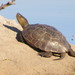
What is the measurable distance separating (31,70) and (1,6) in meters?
2.50

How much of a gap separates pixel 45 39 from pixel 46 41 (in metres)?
0.13

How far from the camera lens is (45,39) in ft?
40.7

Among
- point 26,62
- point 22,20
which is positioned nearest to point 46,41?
point 26,62

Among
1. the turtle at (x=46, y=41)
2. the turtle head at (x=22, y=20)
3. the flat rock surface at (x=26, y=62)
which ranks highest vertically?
the turtle head at (x=22, y=20)

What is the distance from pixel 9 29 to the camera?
14773mm

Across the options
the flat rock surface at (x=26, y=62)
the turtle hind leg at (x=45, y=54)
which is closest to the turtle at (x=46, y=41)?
the turtle hind leg at (x=45, y=54)

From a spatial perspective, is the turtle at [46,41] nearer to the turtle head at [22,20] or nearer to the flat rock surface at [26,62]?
the flat rock surface at [26,62]

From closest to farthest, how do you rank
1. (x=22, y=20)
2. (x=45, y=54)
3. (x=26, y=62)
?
1. (x=26, y=62)
2. (x=45, y=54)
3. (x=22, y=20)

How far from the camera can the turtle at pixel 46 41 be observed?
40.1ft

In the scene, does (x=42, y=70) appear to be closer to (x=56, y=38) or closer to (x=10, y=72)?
(x=10, y=72)

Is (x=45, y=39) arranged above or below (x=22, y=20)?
below

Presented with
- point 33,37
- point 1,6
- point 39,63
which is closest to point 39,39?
point 33,37

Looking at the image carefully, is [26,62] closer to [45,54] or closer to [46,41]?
[45,54]

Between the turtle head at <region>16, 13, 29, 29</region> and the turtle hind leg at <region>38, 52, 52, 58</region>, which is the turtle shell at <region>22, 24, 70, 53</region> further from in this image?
the turtle head at <region>16, 13, 29, 29</region>
